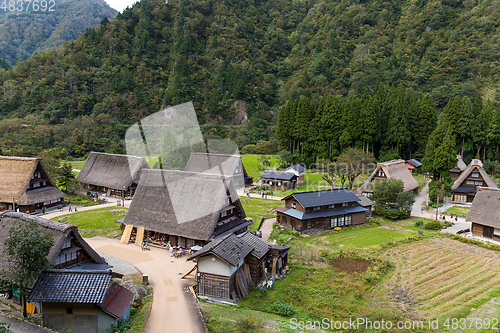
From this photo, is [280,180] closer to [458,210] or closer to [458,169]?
[458,210]

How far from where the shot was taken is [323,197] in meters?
30.2

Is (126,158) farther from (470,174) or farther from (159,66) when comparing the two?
(159,66)

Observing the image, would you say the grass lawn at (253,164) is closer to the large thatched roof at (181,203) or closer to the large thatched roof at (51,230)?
the large thatched roof at (181,203)

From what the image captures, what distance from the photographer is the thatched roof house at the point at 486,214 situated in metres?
26.1

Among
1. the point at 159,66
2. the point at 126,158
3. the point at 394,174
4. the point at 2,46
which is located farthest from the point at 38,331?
the point at 2,46

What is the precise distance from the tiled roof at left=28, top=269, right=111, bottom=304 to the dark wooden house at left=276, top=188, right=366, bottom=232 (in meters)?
18.2

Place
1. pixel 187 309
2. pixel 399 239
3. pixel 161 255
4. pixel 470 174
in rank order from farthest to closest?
pixel 470 174 < pixel 399 239 < pixel 161 255 < pixel 187 309

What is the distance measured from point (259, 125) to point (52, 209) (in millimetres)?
52131

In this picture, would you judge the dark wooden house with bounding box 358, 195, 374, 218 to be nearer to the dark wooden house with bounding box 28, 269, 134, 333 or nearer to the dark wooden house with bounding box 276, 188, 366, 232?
the dark wooden house with bounding box 276, 188, 366, 232

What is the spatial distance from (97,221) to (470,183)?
41361mm

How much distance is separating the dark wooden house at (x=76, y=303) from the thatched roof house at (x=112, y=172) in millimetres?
25263

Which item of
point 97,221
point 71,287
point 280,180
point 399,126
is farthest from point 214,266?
point 399,126

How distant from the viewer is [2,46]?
116 metres

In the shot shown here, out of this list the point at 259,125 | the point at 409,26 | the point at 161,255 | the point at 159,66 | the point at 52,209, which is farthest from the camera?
the point at 159,66
